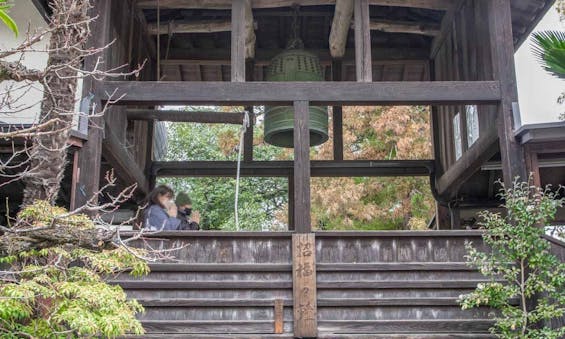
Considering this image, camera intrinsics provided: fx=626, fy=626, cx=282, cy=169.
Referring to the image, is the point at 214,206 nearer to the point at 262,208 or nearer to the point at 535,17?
the point at 262,208

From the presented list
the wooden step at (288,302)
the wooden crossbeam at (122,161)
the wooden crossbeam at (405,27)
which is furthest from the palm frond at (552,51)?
the wooden crossbeam at (122,161)

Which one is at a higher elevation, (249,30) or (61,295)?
(249,30)

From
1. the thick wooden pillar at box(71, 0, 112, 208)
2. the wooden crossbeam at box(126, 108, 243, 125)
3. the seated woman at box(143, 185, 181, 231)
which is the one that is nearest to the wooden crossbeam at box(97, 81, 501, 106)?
the thick wooden pillar at box(71, 0, 112, 208)

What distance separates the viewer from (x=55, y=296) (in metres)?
3.91

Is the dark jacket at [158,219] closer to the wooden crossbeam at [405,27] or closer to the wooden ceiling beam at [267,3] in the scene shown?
the wooden ceiling beam at [267,3]

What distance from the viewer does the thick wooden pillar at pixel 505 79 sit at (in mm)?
5945

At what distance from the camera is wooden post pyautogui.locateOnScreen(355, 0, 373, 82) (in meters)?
6.33

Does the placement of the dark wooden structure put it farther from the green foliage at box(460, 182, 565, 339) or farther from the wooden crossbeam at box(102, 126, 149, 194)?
the green foliage at box(460, 182, 565, 339)

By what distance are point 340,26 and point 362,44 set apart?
1379 mm

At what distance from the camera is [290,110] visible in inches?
290

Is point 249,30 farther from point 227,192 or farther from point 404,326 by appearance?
point 227,192

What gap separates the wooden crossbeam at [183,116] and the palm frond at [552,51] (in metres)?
3.82

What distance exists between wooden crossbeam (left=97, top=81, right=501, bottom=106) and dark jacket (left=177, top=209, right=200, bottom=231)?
133 centimetres

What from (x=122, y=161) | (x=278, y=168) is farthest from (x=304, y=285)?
(x=278, y=168)
